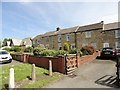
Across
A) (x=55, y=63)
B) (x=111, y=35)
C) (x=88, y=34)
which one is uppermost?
(x=88, y=34)

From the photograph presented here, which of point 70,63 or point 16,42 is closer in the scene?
point 70,63

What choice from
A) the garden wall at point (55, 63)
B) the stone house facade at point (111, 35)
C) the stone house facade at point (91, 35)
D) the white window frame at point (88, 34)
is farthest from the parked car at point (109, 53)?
the white window frame at point (88, 34)

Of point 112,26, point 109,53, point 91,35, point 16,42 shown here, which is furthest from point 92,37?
point 16,42

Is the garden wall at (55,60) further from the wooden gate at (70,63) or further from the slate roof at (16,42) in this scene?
the slate roof at (16,42)

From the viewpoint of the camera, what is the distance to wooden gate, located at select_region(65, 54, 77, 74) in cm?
1216

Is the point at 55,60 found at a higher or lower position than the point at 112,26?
lower

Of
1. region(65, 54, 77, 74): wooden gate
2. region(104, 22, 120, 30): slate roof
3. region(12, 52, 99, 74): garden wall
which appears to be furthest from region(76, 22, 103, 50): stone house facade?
region(65, 54, 77, 74): wooden gate

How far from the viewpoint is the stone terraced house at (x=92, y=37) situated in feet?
93.1

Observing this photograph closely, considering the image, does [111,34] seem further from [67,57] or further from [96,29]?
[67,57]

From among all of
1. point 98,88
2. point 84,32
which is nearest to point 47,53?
point 98,88

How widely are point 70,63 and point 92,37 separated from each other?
67.8ft

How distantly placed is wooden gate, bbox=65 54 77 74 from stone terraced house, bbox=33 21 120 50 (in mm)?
17164

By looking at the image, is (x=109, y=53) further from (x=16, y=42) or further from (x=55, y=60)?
(x=16, y=42)

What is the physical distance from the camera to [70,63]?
41.5 feet
